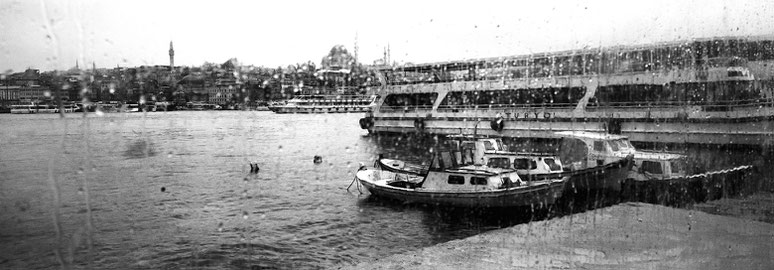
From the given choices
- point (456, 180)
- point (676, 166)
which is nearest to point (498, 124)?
point (676, 166)

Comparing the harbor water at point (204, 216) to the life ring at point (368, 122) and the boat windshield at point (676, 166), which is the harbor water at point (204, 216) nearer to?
the boat windshield at point (676, 166)

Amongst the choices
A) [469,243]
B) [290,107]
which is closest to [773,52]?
[469,243]

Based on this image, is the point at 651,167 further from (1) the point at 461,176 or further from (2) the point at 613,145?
(1) the point at 461,176

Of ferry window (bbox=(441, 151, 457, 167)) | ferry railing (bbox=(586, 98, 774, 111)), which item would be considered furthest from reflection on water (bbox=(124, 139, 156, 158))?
ferry railing (bbox=(586, 98, 774, 111))

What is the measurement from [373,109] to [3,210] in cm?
2437

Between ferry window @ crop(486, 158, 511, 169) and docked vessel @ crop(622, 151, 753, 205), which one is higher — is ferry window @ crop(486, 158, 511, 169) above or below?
above

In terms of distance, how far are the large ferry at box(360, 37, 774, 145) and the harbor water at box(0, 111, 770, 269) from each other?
1985 millimetres

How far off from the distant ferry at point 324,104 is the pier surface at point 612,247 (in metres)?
61.1

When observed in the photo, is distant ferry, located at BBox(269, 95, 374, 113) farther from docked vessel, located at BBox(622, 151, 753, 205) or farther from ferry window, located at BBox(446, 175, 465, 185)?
ferry window, located at BBox(446, 175, 465, 185)

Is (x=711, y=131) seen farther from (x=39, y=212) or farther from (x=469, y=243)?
(x=39, y=212)

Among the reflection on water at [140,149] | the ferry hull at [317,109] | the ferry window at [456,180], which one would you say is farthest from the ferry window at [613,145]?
the ferry hull at [317,109]

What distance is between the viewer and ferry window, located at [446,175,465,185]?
12.8m

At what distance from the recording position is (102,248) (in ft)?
34.9

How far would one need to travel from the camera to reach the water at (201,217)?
10.2 meters
